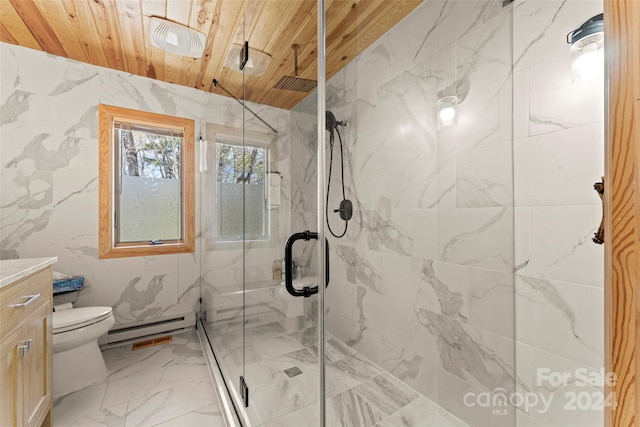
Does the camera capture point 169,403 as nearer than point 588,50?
No

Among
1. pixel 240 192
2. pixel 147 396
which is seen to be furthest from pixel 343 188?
pixel 147 396

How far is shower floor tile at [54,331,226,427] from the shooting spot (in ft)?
4.86

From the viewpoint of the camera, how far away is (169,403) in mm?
1606

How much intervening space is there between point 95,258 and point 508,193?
9.60ft

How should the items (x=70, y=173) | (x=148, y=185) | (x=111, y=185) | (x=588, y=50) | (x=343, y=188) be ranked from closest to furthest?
(x=588, y=50) < (x=343, y=188) < (x=70, y=173) < (x=111, y=185) < (x=148, y=185)

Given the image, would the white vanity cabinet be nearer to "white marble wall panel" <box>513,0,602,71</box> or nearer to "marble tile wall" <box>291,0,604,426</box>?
"marble tile wall" <box>291,0,604,426</box>

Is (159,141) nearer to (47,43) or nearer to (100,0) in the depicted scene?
(47,43)

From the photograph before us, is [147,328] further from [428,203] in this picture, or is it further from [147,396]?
[428,203]

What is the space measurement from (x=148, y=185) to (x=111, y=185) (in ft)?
0.90

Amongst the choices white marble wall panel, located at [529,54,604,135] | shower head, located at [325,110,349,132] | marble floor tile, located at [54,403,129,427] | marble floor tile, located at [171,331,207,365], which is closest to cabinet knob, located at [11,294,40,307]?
marble floor tile, located at [54,403,129,427]

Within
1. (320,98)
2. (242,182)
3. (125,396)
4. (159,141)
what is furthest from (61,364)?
(320,98)

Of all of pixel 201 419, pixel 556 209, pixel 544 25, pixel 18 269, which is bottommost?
pixel 201 419

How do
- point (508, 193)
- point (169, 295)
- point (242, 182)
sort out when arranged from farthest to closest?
point (169, 295)
point (242, 182)
point (508, 193)

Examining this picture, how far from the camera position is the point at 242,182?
1.51m
